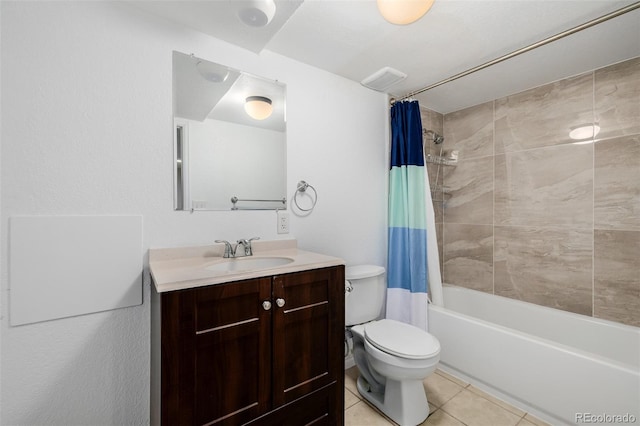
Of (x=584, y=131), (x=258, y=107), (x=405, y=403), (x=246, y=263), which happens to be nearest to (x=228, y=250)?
(x=246, y=263)

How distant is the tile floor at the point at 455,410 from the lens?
148cm

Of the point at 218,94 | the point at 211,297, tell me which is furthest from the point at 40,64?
the point at 211,297

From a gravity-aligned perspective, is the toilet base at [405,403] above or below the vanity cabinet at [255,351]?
below

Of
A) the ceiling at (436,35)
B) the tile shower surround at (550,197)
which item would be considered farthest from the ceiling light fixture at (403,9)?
the tile shower surround at (550,197)

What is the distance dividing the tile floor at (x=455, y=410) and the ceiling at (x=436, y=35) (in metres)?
2.15

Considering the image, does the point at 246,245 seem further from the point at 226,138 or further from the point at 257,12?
the point at 257,12

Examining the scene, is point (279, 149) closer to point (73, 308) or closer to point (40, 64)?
point (40, 64)

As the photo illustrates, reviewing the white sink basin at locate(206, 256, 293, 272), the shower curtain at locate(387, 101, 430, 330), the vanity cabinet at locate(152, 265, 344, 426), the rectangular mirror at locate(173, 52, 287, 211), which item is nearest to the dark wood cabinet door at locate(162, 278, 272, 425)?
the vanity cabinet at locate(152, 265, 344, 426)

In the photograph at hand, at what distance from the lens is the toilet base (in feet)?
4.73

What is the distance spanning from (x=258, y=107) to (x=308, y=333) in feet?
4.19

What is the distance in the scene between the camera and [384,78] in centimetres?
184

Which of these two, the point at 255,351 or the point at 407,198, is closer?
the point at 255,351

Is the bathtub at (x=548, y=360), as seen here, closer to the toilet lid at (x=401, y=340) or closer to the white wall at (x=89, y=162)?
the toilet lid at (x=401, y=340)

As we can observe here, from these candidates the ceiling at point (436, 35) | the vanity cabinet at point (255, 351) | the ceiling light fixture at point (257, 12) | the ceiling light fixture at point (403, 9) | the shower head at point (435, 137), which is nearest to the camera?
the vanity cabinet at point (255, 351)
